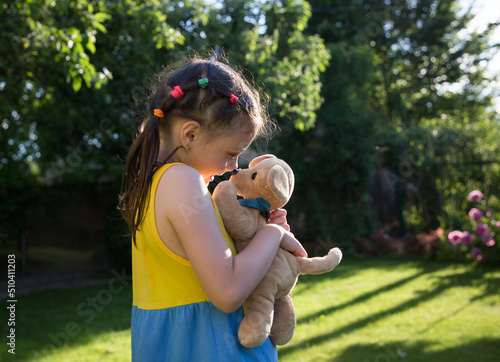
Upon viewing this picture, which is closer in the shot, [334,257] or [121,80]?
[334,257]

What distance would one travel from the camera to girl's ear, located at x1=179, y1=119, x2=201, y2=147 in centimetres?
133

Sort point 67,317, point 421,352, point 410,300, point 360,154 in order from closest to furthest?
point 421,352 < point 67,317 < point 410,300 < point 360,154

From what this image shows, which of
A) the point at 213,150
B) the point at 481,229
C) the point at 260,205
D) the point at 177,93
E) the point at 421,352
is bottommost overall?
the point at 481,229

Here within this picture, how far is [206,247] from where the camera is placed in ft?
3.84

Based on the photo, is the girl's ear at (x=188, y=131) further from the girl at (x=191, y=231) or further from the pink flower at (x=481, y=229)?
the pink flower at (x=481, y=229)

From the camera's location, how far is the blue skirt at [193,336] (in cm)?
125

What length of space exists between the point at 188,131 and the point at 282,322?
0.66m

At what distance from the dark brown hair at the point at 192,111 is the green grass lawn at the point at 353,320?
10.5 ft

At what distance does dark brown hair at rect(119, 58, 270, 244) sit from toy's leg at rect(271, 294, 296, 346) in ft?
1.67

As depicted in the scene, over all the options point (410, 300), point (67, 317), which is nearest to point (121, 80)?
point (67, 317)

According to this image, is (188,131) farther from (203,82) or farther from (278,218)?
(278,218)

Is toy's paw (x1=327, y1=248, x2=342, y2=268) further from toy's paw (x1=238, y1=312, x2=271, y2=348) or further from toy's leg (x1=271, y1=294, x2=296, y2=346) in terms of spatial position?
toy's paw (x1=238, y1=312, x2=271, y2=348)

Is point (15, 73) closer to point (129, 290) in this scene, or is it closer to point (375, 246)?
point (129, 290)

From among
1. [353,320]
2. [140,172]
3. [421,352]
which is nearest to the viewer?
[140,172]
